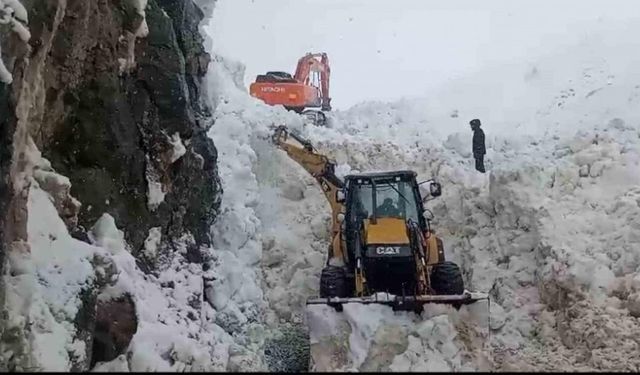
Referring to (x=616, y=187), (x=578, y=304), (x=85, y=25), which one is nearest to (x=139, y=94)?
(x=85, y=25)

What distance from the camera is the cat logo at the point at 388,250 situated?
302 inches

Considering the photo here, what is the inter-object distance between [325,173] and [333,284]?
2276mm

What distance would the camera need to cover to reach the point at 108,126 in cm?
697

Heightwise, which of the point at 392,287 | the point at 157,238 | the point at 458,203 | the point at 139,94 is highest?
the point at 139,94

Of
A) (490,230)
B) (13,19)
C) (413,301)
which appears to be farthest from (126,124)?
(490,230)

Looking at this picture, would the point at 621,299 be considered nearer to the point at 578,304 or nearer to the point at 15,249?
the point at 578,304

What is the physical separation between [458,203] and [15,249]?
784 centimetres

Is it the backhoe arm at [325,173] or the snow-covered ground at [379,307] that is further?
the backhoe arm at [325,173]

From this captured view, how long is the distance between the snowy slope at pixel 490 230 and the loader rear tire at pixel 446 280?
941 mm

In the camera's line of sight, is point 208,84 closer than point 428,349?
No

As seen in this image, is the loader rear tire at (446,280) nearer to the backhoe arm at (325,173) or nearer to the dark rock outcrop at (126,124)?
the backhoe arm at (325,173)

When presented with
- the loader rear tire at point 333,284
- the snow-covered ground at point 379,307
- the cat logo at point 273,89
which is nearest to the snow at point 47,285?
the snow-covered ground at point 379,307

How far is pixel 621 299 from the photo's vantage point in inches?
326

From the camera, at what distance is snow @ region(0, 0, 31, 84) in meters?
4.68
